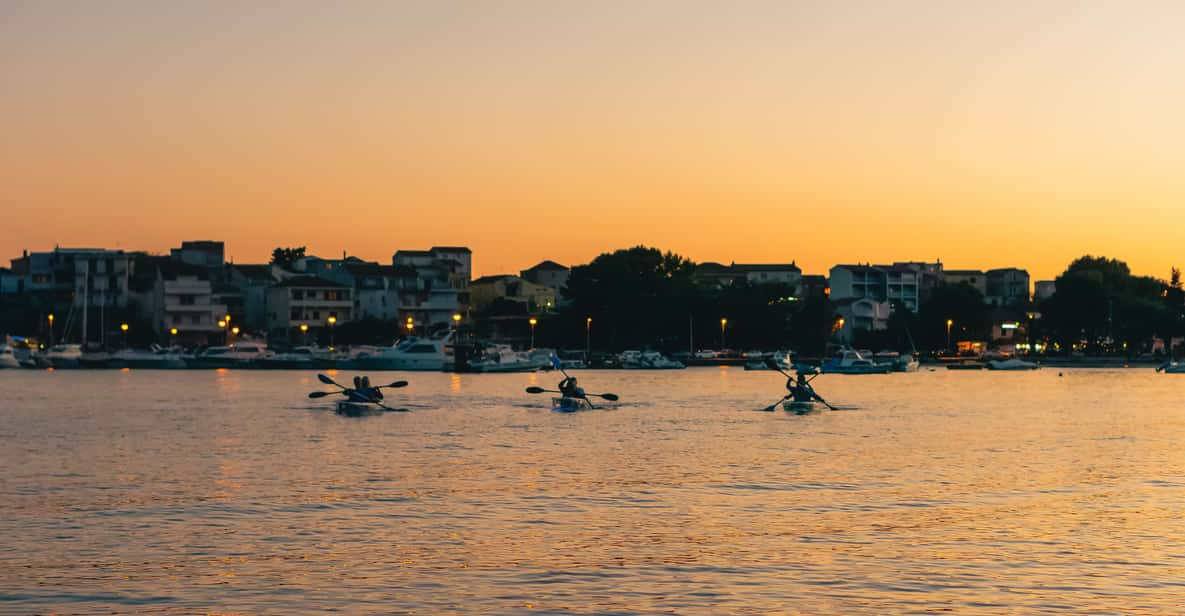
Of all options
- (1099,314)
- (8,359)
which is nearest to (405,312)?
(8,359)

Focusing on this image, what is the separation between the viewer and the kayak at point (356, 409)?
7297 centimetres

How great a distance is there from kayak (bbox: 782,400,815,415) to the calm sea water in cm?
877

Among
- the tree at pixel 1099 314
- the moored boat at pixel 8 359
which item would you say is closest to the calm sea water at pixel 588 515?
the moored boat at pixel 8 359

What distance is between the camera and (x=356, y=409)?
243 feet

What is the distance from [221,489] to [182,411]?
4107cm

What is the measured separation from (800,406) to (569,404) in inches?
530

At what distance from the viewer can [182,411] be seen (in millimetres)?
75750

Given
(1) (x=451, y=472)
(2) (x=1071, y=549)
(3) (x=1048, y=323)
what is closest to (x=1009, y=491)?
(2) (x=1071, y=549)

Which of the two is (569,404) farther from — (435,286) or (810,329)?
(435,286)

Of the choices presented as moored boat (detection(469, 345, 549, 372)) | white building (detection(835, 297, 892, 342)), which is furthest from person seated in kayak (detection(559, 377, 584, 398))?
white building (detection(835, 297, 892, 342))

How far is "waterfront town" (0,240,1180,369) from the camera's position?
167625 millimetres

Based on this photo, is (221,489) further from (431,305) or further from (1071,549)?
(431,305)

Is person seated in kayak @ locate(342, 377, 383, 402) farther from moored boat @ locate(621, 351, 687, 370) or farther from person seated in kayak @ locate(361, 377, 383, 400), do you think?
moored boat @ locate(621, 351, 687, 370)

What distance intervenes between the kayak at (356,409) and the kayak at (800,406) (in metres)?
23.1
